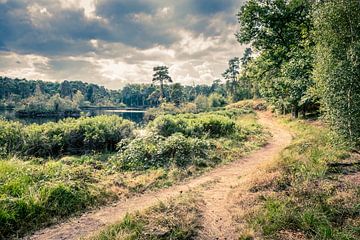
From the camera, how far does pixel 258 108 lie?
50938 millimetres

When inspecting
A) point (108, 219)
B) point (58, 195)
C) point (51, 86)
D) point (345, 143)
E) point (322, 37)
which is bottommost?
point (108, 219)

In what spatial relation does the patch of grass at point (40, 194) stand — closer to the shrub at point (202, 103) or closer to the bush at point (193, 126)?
the bush at point (193, 126)

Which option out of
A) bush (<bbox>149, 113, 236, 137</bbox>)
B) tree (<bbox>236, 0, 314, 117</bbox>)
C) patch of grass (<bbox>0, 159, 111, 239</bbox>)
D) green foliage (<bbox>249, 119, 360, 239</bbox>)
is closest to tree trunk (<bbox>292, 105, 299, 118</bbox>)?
tree (<bbox>236, 0, 314, 117</bbox>)

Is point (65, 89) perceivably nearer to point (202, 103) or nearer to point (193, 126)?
point (202, 103)

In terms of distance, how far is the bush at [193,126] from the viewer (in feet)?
58.0

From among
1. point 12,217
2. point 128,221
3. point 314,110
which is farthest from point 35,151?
point 314,110

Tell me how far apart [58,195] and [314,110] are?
2720 centimetres

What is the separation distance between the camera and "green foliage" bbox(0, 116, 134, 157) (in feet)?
44.3

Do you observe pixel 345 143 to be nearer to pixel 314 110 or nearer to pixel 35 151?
pixel 35 151

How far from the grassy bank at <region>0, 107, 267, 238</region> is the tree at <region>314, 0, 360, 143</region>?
16.6ft

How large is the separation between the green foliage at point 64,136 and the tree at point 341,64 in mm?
10533

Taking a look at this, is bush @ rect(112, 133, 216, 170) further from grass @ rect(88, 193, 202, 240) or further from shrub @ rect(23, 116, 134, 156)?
grass @ rect(88, 193, 202, 240)

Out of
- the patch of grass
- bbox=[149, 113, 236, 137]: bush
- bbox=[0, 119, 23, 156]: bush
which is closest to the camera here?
the patch of grass

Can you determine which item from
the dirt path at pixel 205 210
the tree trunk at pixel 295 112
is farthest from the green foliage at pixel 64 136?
the tree trunk at pixel 295 112
